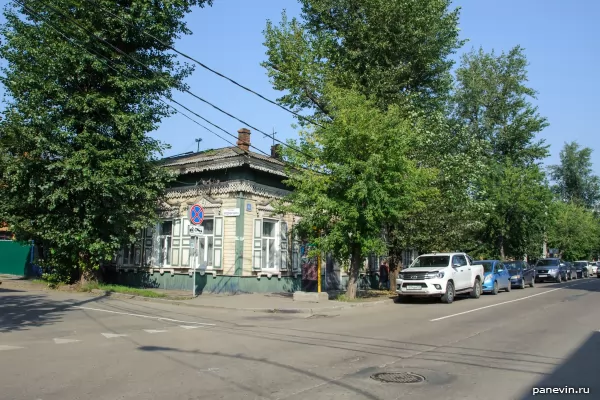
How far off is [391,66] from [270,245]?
10580mm

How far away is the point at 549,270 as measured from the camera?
37312 millimetres

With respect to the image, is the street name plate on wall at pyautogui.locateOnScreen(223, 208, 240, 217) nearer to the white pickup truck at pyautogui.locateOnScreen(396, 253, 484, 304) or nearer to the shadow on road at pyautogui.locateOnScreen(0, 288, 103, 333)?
the shadow on road at pyautogui.locateOnScreen(0, 288, 103, 333)

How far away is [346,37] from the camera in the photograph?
25.1 metres

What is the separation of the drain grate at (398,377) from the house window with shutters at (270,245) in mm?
14364

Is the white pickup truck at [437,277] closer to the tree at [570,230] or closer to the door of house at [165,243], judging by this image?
the door of house at [165,243]

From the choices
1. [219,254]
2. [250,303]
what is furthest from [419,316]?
[219,254]

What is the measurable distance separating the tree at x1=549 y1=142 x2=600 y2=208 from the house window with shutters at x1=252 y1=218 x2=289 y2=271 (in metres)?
63.3

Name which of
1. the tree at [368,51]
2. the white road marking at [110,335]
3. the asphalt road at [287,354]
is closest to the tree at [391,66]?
the tree at [368,51]

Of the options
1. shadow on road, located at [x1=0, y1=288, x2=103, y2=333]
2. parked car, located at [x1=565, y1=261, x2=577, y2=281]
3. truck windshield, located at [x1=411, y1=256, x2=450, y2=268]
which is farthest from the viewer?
parked car, located at [x1=565, y1=261, x2=577, y2=281]

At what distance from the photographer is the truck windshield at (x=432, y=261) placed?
19438mm

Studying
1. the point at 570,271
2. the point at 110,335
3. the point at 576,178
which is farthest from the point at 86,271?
the point at 576,178

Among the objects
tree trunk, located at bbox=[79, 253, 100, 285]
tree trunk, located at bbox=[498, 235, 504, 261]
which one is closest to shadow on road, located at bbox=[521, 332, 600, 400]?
tree trunk, located at bbox=[79, 253, 100, 285]

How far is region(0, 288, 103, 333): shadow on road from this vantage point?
1177 cm

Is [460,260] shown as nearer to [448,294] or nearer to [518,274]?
[448,294]
